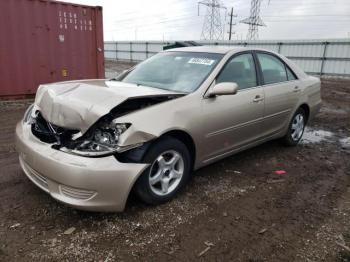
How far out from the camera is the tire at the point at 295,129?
510 cm

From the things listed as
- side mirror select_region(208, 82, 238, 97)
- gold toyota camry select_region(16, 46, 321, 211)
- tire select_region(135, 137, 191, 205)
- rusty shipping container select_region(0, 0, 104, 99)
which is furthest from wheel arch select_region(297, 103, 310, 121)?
rusty shipping container select_region(0, 0, 104, 99)

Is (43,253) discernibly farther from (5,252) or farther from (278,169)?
(278,169)

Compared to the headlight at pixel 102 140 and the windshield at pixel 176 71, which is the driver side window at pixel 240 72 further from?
the headlight at pixel 102 140

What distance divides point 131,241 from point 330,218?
2.00 m

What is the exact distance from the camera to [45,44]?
8328 mm

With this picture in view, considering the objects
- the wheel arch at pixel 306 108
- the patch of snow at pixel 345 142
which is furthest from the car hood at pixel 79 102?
the patch of snow at pixel 345 142

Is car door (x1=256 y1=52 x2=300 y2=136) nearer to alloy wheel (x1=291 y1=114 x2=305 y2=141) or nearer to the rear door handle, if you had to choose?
the rear door handle

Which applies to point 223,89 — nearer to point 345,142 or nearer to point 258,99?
point 258,99

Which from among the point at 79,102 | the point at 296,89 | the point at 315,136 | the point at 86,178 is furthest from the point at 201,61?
the point at 315,136

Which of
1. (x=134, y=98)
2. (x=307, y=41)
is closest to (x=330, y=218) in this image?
(x=134, y=98)

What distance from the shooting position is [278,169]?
433cm

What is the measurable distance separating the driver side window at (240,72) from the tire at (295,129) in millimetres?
1313

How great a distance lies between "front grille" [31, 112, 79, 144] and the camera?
2.82m

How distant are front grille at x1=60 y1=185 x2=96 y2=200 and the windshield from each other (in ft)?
5.09
